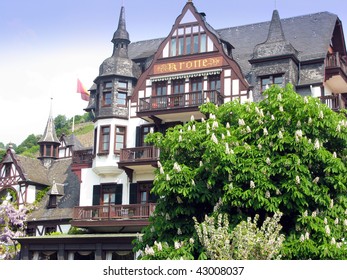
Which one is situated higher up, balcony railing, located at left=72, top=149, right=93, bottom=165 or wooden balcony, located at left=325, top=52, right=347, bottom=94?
wooden balcony, located at left=325, top=52, right=347, bottom=94

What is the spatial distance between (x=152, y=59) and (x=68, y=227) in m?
11.5

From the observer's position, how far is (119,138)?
→ 38562 mm

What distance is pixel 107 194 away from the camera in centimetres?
3841

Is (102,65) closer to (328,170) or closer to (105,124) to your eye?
(105,124)

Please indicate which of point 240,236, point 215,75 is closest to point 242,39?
point 215,75

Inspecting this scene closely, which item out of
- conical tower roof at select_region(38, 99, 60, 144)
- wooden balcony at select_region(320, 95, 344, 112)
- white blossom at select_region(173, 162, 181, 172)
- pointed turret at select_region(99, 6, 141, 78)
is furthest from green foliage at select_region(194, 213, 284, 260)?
conical tower roof at select_region(38, 99, 60, 144)

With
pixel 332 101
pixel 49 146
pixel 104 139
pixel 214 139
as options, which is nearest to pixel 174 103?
pixel 104 139

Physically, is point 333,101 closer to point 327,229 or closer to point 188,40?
point 188,40

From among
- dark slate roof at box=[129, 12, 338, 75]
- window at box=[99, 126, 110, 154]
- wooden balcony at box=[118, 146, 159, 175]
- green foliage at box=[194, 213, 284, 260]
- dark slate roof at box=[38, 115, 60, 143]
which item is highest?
dark slate roof at box=[129, 12, 338, 75]

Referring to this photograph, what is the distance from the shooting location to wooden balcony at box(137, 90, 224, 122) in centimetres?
3550

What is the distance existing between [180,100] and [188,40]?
3769mm

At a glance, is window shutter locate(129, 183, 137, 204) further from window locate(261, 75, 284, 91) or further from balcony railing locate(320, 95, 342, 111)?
balcony railing locate(320, 95, 342, 111)

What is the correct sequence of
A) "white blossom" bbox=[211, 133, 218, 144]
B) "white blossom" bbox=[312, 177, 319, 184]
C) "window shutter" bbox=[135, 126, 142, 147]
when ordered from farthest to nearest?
1. "window shutter" bbox=[135, 126, 142, 147]
2. "white blossom" bbox=[211, 133, 218, 144]
3. "white blossom" bbox=[312, 177, 319, 184]

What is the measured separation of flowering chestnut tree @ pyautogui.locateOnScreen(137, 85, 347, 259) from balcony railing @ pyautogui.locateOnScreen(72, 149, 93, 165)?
708 inches
